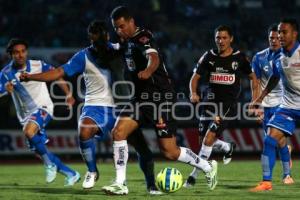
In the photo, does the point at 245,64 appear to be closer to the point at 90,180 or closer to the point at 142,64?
the point at 142,64

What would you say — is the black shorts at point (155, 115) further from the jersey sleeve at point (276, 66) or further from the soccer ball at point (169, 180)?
the jersey sleeve at point (276, 66)

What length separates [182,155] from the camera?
9.22 m

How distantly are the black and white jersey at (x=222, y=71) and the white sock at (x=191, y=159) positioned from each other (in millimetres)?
1981

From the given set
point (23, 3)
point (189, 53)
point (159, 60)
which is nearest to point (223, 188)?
point (159, 60)

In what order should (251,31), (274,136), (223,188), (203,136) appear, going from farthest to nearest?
(251,31) → (203,136) → (223,188) → (274,136)

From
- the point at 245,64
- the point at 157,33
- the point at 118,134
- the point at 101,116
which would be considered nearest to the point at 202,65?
the point at 245,64

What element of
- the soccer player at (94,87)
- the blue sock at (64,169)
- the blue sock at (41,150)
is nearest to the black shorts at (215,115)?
the soccer player at (94,87)

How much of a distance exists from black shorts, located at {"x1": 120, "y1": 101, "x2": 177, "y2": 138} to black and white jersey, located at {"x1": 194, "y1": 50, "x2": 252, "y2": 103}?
227 cm

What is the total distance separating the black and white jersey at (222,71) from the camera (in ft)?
36.9

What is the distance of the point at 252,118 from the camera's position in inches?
786

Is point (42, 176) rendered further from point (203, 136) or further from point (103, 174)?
point (203, 136)

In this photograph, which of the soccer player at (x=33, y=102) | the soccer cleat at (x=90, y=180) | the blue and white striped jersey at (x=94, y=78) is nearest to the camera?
the blue and white striped jersey at (x=94, y=78)

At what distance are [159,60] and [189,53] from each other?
14.4 metres

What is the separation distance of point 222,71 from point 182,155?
2.44 m
